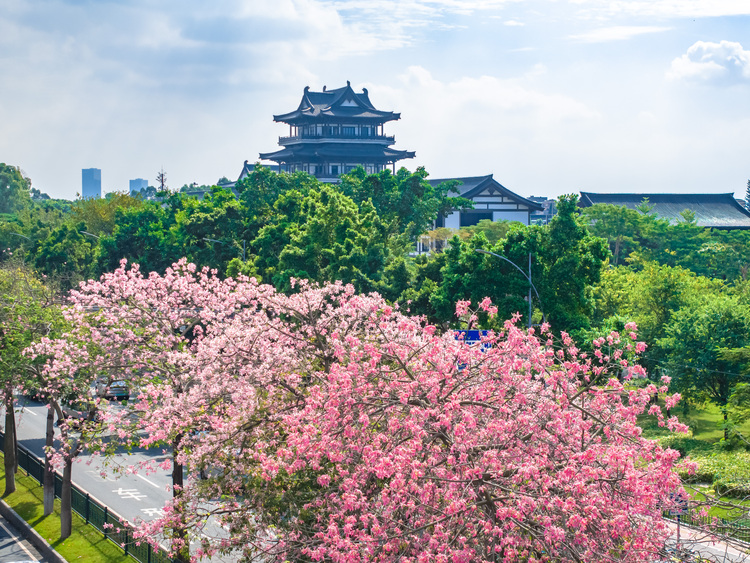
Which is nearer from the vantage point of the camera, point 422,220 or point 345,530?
point 345,530

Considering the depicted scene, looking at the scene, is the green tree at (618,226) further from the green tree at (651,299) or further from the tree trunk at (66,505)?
the tree trunk at (66,505)

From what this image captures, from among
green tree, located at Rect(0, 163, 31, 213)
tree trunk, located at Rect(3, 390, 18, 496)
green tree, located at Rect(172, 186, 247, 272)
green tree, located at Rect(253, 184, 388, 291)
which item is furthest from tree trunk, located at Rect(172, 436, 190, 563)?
green tree, located at Rect(0, 163, 31, 213)

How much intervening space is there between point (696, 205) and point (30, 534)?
72342 millimetres

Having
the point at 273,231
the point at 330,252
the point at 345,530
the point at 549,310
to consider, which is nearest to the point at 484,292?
the point at 549,310

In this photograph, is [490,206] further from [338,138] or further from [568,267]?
[568,267]

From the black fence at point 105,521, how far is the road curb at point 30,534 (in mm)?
1403

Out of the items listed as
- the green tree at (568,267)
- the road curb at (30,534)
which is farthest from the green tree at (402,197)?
the road curb at (30,534)

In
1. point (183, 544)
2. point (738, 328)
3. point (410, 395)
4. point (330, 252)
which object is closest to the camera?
point (410, 395)

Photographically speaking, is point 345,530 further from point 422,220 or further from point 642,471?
point 422,220

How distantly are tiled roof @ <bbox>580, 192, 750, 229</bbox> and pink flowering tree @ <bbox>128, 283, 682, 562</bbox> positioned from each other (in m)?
68.7

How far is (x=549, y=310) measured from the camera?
3481cm

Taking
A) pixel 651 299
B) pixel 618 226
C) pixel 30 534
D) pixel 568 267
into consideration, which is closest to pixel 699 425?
pixel 651 299

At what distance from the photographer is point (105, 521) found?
2384cm

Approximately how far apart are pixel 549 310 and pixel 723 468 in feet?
32.9
